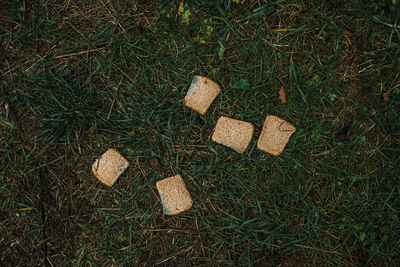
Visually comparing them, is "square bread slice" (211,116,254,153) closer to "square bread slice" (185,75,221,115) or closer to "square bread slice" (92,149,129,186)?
"square bread slice" (185,75,221,115)

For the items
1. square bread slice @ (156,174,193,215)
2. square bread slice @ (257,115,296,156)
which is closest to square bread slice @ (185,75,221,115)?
square bread slice @ (257,115,296,156)

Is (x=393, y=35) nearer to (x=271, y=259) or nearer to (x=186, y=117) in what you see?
(x=186, y=117)

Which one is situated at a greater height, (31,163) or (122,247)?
(31,163)

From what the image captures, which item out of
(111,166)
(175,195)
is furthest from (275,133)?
(111,166)

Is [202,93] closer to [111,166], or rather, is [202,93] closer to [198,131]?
[198,131]

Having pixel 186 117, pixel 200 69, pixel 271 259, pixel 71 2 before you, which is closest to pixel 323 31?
pixel 200 69

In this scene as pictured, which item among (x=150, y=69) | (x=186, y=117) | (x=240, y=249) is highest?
(x=150, y=69)
